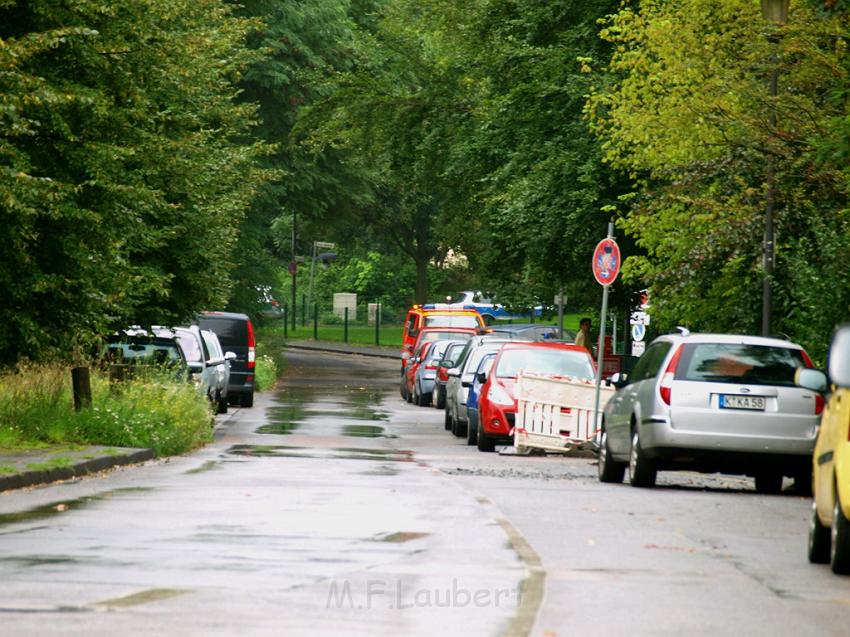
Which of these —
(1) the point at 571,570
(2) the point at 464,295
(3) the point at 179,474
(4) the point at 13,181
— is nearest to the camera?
(1) the point at 571,570

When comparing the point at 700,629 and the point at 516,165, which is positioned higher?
the point at 516,165

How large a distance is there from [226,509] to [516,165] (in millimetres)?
25074

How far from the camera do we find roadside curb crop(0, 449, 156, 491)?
17500mm

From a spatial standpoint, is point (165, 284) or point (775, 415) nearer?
point (775, 415)

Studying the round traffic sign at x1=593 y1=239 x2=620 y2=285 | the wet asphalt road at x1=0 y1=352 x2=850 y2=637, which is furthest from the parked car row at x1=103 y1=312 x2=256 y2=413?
the wet asphalt road at x1=0 y1=352 x2=850 y2=637

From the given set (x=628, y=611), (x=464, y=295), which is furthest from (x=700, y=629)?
(x=464, y=295)

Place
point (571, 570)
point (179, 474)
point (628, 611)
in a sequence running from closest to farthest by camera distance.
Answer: point (628, 611) < point (571, 570) < point (179, 474)

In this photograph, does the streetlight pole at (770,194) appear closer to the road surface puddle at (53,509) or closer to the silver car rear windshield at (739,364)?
the silver car rear windshield at (739,364)

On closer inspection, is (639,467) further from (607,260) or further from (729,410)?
(607,260)

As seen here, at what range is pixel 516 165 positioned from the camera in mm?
39781

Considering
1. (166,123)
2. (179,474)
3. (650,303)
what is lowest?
(179,474)

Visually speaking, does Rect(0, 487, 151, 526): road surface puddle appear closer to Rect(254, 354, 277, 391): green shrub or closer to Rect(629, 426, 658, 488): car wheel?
Rect(629, 426, 658, 488): car wheel

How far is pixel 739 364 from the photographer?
19.3m

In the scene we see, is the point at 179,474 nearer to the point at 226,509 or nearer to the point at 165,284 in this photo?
the point at 226,509
